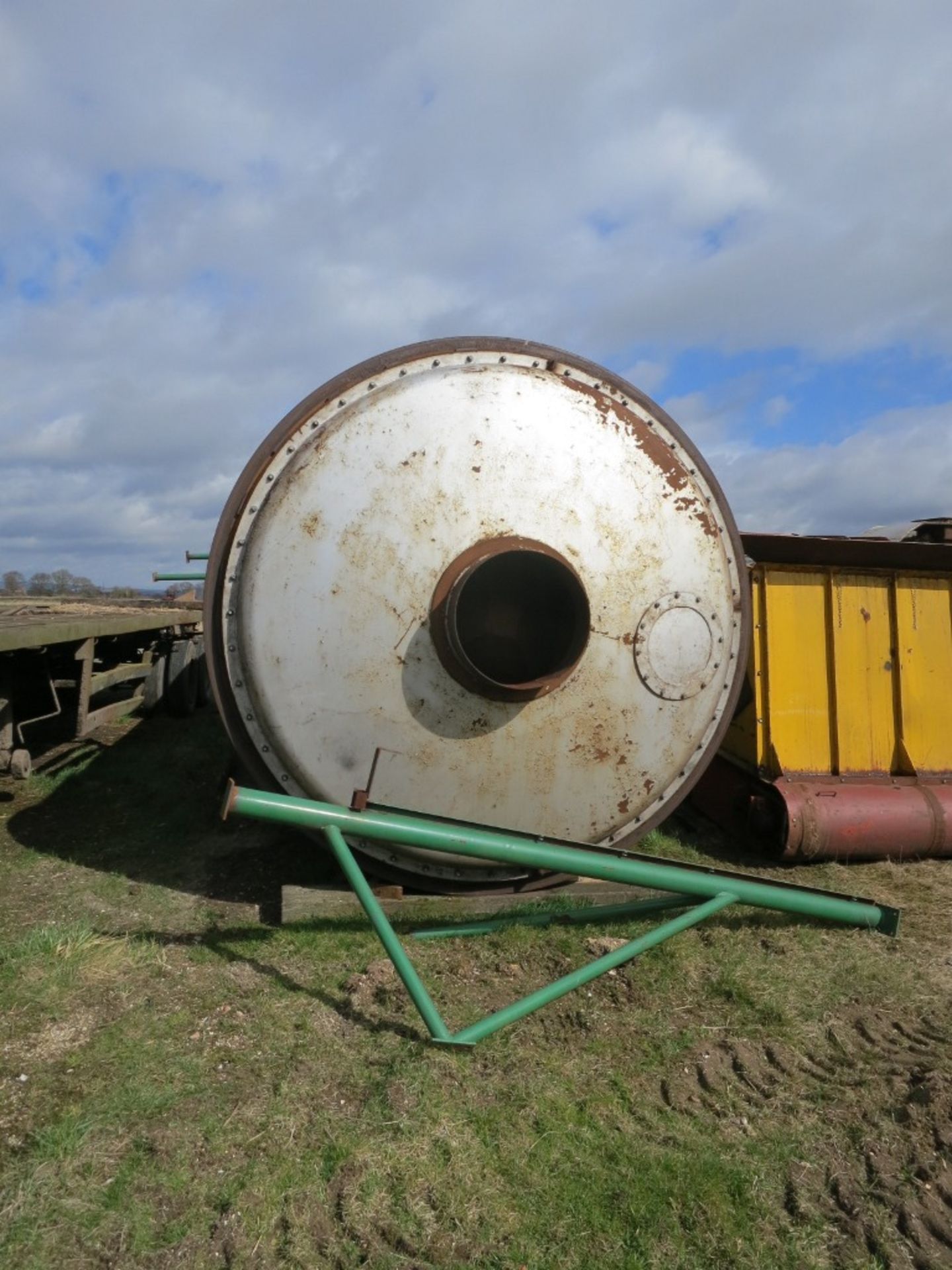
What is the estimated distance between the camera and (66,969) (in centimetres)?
338

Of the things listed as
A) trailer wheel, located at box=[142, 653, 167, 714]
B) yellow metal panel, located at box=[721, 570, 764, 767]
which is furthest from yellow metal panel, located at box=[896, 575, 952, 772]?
trailer wheel, located at box=[142, 653, 167, 714]

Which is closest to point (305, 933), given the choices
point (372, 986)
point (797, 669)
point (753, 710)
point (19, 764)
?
point (372, 986)

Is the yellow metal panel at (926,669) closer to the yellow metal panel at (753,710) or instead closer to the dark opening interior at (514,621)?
the yellow metal panel at (753,710)

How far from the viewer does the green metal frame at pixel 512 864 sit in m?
2.90

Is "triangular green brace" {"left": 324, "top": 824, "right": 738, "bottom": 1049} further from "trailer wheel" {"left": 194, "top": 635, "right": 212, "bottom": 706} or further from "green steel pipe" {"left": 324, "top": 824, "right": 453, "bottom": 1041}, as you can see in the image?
"trailer wheel" {"left": 194, "top": 635, "right": 212, "bottom": 706}

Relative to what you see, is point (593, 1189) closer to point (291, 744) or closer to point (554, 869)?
point (554, 869)

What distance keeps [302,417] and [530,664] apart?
1.53m

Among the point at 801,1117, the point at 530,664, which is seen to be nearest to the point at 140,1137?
the point at 801,1117

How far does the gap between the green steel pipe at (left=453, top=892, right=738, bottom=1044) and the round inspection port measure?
3.52 ft

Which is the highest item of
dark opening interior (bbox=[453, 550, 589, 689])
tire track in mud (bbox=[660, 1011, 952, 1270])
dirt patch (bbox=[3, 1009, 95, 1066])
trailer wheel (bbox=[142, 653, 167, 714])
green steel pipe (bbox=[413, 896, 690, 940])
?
dark opening interior (bbox=[453, 550, 589, 689])

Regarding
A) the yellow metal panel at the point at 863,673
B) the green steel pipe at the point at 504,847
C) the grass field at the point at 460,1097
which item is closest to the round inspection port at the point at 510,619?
the green steel pipe at the point at 504,847

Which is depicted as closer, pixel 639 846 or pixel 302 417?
pixel 302 417

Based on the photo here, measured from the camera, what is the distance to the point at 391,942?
2953mm

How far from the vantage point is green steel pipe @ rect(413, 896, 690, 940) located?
3707mm
